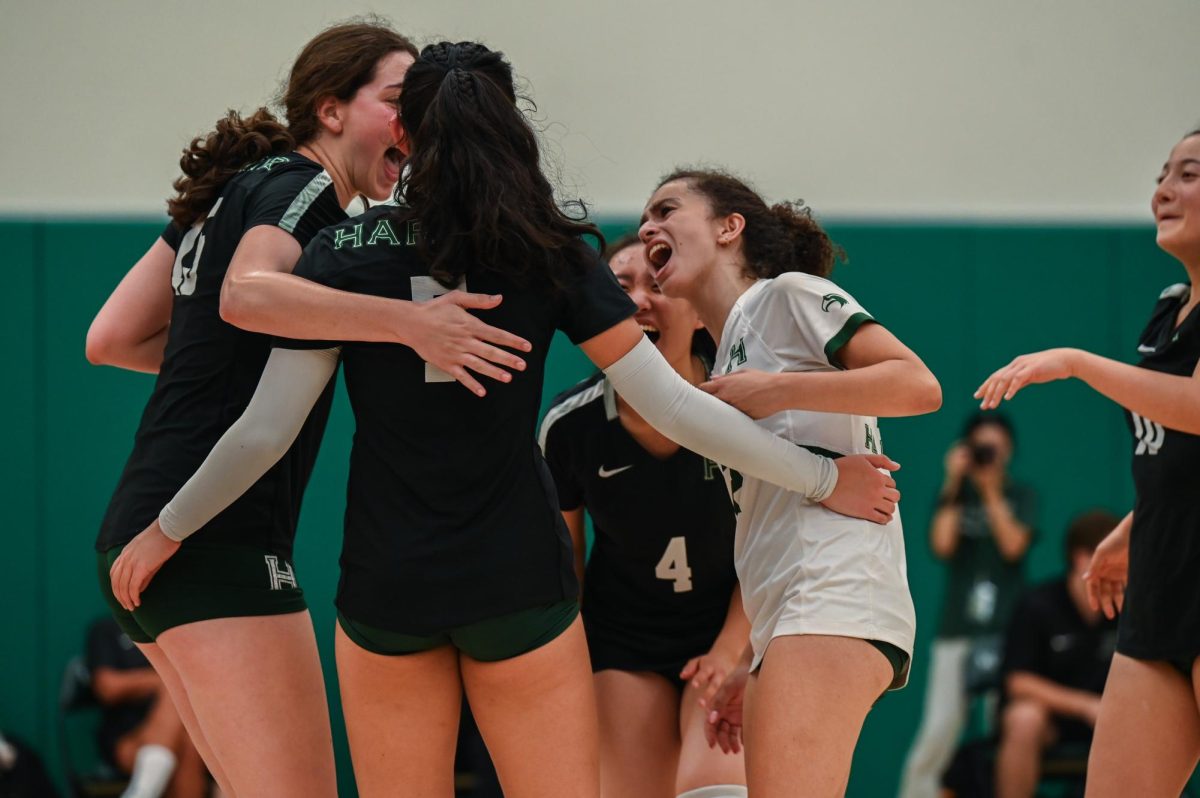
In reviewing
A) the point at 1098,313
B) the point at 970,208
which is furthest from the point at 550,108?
the point at 1098,313

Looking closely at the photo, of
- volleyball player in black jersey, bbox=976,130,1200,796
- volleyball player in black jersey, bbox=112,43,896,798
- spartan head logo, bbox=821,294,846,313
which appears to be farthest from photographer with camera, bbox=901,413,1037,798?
volleyball player in black jersey, bbox=112,43,896,798

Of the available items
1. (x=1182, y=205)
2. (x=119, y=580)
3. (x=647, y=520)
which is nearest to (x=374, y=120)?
(x=119, y=580)

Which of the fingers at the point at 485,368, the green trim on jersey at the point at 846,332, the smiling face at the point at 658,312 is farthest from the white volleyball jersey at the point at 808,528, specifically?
the fingers at the point at 485,368

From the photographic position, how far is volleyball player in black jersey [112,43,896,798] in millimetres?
2102

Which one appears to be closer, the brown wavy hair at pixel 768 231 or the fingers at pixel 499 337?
the fingers at pixel 499 337

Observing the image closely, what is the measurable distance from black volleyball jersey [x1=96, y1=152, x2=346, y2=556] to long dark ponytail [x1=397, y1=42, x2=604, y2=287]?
0.38 m

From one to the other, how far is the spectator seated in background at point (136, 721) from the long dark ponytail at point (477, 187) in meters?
3.89

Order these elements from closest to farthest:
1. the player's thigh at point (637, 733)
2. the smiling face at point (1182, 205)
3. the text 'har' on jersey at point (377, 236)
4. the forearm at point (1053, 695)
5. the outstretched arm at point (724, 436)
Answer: the text 'har' on jersey at point (377, 236) < the outstretched arm at point (724, 436) < the smiling face at point (1182, 205) < the player's thigh at point (637, 733) < the forearm at point (1053, 695)

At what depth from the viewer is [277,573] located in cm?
243

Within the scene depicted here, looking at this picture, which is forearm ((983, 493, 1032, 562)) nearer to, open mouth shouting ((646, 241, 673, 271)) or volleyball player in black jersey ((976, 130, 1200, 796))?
volleyball player in black jersey ((976, 130, 1200, 796))

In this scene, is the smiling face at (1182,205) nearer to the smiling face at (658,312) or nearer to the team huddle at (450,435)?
the team huddle at (450,435)

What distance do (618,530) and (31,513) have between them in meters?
3.44

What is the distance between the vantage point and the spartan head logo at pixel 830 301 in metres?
2.48

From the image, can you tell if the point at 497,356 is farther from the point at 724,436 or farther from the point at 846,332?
the point at 846,332
